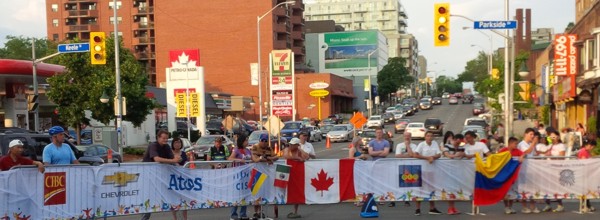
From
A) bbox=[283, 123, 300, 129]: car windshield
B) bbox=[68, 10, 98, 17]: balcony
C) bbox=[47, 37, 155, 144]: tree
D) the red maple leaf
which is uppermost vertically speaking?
bbox=[68, 10, 98, 17]: balcony

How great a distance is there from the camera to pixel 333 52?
131375mm

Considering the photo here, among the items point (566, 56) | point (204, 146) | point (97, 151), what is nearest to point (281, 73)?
point (204, 146)

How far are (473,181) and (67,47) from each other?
1660cm

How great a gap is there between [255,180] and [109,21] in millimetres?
95487

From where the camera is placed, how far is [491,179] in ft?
47.5

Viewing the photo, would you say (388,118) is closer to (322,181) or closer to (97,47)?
(97,47)

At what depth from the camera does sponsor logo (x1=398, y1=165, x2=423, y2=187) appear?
14719mm

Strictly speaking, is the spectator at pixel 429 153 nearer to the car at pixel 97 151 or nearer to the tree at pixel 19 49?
the car at pixel 97 151

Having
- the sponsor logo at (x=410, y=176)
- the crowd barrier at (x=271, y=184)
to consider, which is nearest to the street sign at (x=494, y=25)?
the crowd barrier at (x=271, y=184)

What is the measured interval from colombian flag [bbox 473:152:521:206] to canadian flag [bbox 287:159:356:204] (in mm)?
2397

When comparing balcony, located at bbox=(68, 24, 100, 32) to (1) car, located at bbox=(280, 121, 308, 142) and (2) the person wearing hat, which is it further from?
(2) the person wearing hat

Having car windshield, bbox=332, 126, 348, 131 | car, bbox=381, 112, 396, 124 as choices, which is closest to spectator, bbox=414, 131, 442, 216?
car windshield, bbox=332, 126, 348, 131

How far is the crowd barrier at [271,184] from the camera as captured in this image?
12.3m

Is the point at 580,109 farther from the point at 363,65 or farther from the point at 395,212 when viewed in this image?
the point at 363,65
